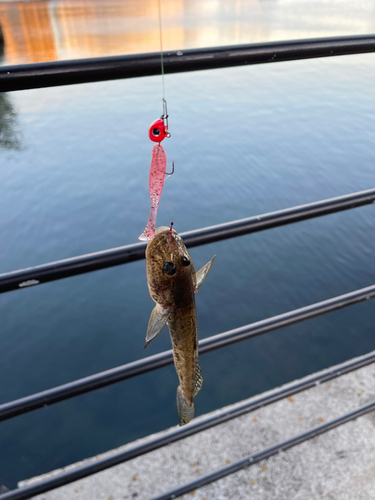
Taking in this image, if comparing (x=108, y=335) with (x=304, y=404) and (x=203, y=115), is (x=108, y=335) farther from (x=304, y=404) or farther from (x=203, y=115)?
(x=203, y=115)

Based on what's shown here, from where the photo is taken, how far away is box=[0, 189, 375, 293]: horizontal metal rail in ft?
2.44

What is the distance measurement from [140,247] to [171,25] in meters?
36.9

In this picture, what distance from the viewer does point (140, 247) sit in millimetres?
809

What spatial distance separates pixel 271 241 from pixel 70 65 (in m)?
11.5

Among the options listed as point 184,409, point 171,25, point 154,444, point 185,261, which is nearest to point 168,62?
point 185,261

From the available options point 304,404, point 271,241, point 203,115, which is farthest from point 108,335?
point 203,115

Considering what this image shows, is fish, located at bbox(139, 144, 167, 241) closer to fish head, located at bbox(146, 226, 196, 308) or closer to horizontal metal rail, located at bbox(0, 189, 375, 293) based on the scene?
fish head, located at bbox(146, 226, 196, 308)

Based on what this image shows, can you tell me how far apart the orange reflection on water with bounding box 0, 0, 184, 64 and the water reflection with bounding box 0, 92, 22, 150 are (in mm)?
8685

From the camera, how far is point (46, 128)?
1642 centimetres

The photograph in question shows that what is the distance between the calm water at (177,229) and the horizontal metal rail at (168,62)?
8.09 m

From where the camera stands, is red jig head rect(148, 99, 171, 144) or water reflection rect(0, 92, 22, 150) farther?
water reflection rect(0, 92, 22, 150)

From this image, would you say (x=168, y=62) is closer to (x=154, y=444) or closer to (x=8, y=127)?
(x=154, y=444)

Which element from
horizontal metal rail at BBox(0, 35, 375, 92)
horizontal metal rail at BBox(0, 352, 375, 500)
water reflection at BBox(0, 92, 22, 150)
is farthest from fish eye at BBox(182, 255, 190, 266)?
water reflection at BBox(0, 92, 22, 150)

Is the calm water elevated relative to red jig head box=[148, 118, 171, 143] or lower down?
lower down
